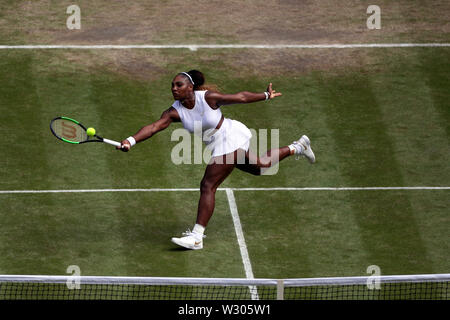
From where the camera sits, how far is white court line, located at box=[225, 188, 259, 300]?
14.0 metres

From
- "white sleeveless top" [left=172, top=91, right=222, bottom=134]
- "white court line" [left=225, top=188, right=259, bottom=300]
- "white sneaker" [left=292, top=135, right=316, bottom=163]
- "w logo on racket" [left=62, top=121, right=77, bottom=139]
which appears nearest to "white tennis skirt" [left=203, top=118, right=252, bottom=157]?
Answer: "white sleeveless top" [left=172, top=91, right=222, bottom=134]

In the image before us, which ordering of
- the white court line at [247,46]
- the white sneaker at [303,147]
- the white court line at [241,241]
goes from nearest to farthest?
1. the white court line at [241,241]
2. the white sneaker at [303,147]
3. the white court line at [247,46]

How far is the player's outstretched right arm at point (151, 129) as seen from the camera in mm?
14391

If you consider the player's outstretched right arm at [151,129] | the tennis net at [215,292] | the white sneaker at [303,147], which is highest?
the player's outstretched right arm at [151,129]

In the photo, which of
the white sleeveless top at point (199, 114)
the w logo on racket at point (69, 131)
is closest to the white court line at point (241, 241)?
the white sleeveless top at point (199, 114)

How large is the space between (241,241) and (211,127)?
165 centimetres

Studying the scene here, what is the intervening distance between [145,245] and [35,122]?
4.84 meters

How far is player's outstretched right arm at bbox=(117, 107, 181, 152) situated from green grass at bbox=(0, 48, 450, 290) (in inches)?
62.3

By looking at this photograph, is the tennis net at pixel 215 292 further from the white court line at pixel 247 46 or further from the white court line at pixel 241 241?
the white court line at pixel 247 46

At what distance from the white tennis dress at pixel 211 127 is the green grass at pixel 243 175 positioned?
1345mm

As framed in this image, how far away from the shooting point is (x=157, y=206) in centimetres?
1669

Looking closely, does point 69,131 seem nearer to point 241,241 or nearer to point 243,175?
point 241,241

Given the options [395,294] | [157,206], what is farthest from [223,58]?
[395,294]
